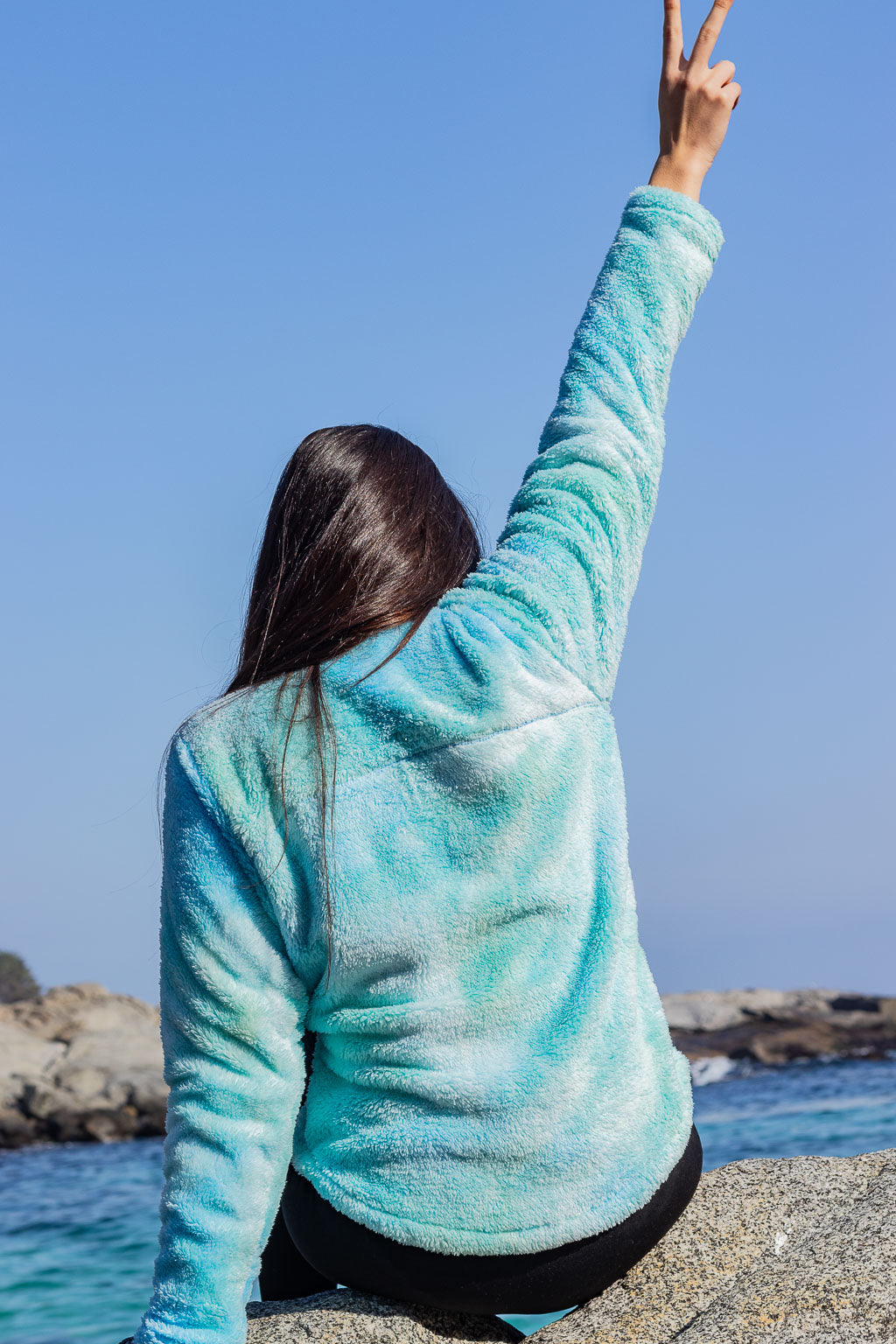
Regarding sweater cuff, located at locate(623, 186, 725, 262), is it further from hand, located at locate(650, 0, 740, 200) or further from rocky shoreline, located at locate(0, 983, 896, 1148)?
rocky shoreline, located at locate(0, 983, 896, 1148)

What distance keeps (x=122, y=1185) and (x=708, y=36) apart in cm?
1491

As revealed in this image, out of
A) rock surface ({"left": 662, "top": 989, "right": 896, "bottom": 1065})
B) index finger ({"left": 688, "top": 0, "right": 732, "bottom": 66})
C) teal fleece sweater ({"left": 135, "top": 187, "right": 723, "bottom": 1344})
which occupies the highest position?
index finger ({"left": 688, "top": 0, "right": 732, "bottom": 66})

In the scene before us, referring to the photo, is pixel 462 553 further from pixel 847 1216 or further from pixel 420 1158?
pixel 847 1216

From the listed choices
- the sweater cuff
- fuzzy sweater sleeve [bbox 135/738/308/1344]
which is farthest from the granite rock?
the sweater cuff

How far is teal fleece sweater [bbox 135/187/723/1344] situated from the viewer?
175 centimetres

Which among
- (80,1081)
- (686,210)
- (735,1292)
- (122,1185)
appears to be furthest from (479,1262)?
(80,1081)

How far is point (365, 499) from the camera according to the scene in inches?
75.7

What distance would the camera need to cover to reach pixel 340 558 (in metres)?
1.88

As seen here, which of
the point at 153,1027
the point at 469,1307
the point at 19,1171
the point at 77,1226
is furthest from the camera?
the point at 153,1027

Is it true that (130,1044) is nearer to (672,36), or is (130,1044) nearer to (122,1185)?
(122,1185)

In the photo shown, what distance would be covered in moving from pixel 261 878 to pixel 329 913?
12 cm

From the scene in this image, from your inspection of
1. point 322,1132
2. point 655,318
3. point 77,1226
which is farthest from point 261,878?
point 77,1226

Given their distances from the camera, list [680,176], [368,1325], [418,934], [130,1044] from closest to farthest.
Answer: [418,934]
[368,1325]
[680,176]
[130,1044]

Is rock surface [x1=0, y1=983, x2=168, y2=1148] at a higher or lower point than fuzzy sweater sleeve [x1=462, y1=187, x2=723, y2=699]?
lower
